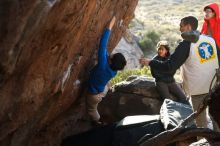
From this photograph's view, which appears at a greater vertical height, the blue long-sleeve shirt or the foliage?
the foliage

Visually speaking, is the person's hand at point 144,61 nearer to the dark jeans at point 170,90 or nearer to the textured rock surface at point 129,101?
the dark jeans at point 170,90

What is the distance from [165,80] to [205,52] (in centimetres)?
159

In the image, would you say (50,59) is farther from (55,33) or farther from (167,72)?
(167,72)

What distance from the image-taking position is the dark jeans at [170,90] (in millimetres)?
9559

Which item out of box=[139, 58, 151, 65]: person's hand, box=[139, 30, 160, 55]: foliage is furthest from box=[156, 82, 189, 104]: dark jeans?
box=[139, 30, 160, 55]: foliage

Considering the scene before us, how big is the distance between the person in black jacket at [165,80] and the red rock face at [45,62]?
98cm

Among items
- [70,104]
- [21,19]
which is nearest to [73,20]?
[21,19]

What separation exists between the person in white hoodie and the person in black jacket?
608 millimetres

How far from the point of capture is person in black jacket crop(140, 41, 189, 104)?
8961mm

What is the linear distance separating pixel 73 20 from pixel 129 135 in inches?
108

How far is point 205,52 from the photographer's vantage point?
313 inches

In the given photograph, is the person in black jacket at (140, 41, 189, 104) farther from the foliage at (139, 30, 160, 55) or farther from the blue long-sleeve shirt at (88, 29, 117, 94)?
the foliage at (139, 30, 160, 55)

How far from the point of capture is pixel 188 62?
8.00m

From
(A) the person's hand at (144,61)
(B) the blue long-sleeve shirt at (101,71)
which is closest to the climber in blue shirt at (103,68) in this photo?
(B) the blue long-sleeve shirt at (101,71)
